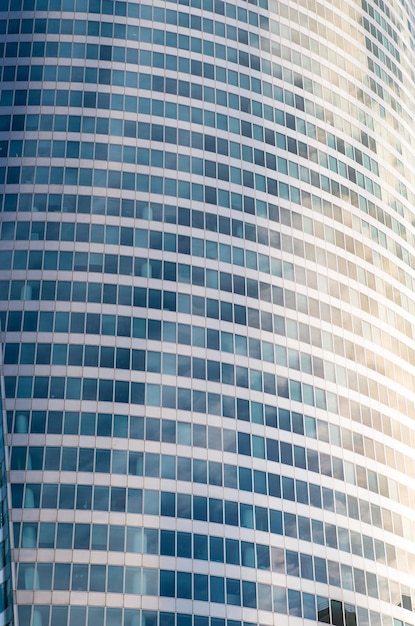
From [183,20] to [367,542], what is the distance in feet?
165

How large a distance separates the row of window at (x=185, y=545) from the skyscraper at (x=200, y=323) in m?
0.16

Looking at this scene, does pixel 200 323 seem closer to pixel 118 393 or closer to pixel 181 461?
pixel 118 393

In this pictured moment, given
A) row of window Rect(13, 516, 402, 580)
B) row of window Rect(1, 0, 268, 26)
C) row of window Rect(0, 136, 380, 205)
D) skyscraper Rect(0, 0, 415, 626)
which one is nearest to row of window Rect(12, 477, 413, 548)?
skyscraper Rect(0, 0, 415, 626)

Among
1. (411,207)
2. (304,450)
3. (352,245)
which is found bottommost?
(304,450)

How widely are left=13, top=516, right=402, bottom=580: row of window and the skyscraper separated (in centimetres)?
16

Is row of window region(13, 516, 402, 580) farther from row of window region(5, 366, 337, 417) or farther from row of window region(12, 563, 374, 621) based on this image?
row of window region(5, 366, 337, 417)

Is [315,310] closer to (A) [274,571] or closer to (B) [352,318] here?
(B) [352,318]

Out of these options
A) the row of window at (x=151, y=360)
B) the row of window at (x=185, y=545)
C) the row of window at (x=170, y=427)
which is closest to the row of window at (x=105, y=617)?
the row of window at (x=185, y=545)

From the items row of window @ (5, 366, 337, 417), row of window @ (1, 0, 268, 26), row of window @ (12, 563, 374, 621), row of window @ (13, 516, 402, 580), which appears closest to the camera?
row of window @ (12, 563, 374, 621)

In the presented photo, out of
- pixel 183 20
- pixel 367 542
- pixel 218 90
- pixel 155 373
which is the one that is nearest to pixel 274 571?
pixel 367 542

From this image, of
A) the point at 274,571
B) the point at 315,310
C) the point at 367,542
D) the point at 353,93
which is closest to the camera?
the point at 274,571

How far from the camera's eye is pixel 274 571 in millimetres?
80500

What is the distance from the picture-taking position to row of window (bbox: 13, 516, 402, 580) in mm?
76312

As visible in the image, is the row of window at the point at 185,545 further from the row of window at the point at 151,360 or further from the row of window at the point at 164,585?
the row of window at the point at 151,360
